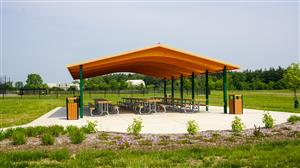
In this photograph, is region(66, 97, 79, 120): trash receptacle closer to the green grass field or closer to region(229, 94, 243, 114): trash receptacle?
the green grass field

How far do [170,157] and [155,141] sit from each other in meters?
1.85

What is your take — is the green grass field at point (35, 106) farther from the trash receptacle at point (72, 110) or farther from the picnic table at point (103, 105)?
the picnic table at point (103, 105)

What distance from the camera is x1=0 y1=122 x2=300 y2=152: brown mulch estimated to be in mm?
7051

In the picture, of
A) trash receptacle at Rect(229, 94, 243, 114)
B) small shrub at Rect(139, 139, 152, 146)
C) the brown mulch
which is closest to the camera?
the brown mulch

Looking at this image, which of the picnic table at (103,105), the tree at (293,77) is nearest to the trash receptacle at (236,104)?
the picnic table at (103,105)

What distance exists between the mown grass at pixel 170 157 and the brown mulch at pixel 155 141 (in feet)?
1.81

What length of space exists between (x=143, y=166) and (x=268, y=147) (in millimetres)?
2952

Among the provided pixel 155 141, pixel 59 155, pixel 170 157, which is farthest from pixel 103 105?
pixel 170 157

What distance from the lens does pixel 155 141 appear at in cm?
772

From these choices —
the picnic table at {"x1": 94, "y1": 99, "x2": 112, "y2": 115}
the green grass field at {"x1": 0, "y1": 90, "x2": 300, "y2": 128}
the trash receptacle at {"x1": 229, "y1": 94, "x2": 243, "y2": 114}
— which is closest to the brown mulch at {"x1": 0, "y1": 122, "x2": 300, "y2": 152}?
the green grass field at {"x1": 0, "y1": 90, "x2": 300, "y2": 128}

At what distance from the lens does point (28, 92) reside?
194 ft

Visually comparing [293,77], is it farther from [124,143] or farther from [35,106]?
[35,106]

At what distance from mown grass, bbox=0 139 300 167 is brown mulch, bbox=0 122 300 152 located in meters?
0.55

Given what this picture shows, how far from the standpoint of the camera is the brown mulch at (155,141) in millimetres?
7051
